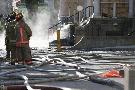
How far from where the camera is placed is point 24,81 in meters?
10.6

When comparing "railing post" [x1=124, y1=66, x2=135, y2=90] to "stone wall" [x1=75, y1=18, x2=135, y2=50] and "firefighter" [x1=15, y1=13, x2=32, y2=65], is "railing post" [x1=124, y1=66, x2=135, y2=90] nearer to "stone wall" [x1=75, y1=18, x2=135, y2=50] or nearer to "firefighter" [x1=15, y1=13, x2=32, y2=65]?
"firefighter" [x1=15, y1=13, x2=32, y2=65]

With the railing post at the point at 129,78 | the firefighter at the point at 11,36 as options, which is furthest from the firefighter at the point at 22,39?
the railing post at the point at 129,78

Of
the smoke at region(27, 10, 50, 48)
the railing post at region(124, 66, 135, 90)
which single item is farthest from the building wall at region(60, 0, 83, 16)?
the railing post at region(124, 66, 135, 90)

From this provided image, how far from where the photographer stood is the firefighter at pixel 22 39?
1547 cm

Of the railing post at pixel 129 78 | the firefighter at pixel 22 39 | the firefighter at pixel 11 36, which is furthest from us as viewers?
the firefighter at pixel 11 36

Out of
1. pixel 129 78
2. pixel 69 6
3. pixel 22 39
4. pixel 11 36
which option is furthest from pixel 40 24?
pixel 129 78

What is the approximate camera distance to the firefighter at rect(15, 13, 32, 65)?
1547 centimetres

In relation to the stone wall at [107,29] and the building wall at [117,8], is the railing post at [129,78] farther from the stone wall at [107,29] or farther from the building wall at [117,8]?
the building wall at [117,8]

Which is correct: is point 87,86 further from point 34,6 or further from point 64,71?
point 34,6

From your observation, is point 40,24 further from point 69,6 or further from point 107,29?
point 107,29

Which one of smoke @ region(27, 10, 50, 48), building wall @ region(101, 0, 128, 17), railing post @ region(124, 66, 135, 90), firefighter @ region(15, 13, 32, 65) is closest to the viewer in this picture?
railing post @ region(124, 66, 135, 90)

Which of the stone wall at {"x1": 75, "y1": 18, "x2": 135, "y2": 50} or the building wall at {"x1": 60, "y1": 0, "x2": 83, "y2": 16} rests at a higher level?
the building wall at {"x1": 60, "y1": 0, "x2": 83, "y2": 16}

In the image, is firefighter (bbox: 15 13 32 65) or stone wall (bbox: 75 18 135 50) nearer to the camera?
firefighter (bbox: 15 13 32 65)

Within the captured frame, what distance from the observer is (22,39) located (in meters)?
15.5
